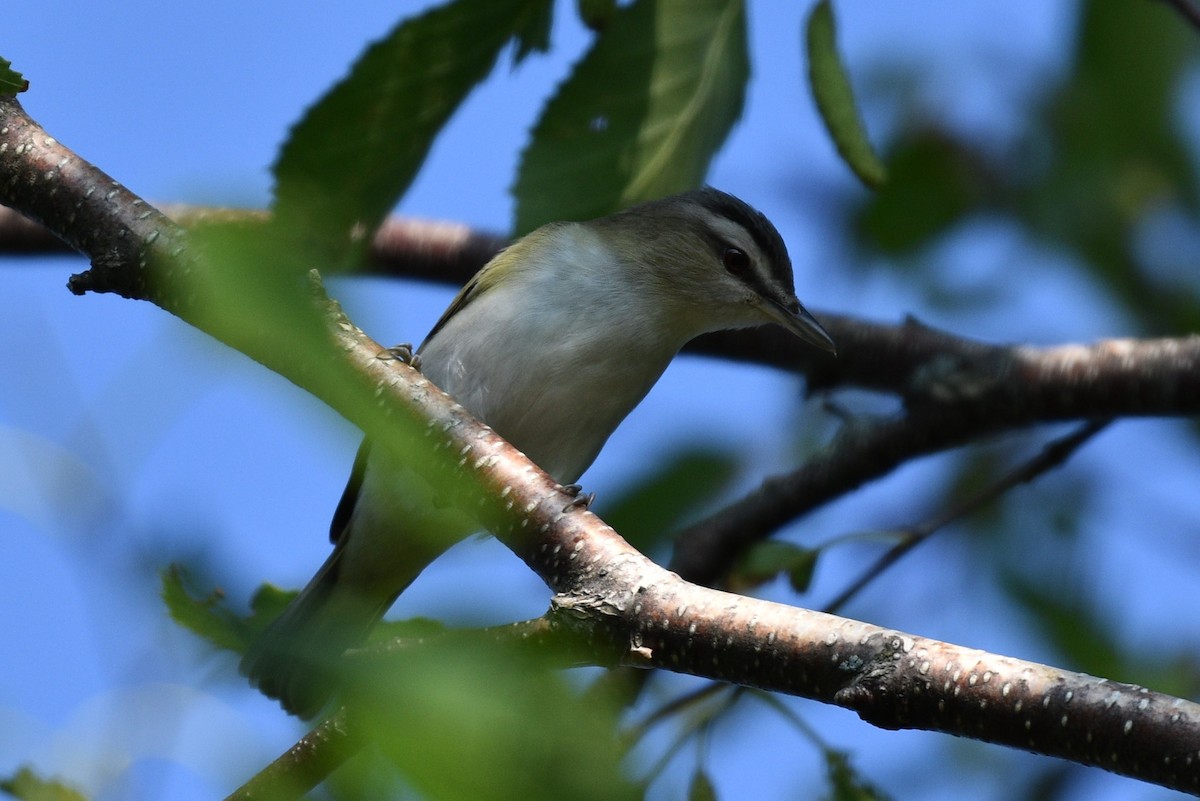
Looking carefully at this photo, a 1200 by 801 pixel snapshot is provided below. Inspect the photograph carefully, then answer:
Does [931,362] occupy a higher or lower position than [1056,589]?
higher

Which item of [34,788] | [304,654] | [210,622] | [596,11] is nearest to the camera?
[304,654]

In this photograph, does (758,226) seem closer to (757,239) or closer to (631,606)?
(757,239)

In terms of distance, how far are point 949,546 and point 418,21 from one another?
3.74 metres

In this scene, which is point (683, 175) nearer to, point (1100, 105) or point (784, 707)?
point (784, 707)

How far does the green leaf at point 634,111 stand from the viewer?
11.8 ft

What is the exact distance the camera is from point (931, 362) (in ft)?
17.6

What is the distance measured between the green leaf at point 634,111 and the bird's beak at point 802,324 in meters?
1.59

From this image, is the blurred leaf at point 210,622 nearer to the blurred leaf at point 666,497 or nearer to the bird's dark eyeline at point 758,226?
the blurred leaf at point 666,497

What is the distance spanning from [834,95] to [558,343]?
1.93 meters

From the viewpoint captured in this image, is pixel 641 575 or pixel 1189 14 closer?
pixel 641 575

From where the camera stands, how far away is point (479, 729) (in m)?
1.02

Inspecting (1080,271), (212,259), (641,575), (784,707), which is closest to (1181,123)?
(1080,271)

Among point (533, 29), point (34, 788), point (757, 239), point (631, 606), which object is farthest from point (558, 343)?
point (34, 788)

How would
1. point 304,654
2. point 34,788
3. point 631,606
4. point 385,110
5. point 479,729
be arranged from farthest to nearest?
1. point 385,110
2. point 631,606
3. point 34,788
4. point 304,654
5. point 479,729
